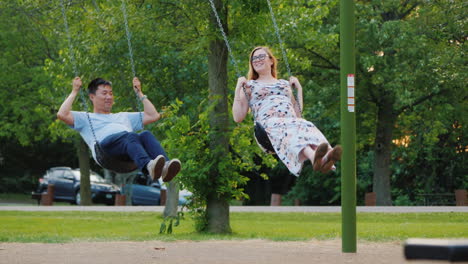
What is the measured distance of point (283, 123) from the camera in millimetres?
8375

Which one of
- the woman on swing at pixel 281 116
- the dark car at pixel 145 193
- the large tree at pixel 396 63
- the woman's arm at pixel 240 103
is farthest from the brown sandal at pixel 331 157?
the dark car at pixel 145 193

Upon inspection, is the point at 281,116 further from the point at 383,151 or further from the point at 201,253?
the point at 383,151

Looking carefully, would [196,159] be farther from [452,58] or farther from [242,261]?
[452,58]

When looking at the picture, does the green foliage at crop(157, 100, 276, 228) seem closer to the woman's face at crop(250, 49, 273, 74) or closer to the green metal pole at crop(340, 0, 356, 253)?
the green metal pole at crop(340, 0, 356, 253)

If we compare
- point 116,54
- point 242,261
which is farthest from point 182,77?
point 242,261

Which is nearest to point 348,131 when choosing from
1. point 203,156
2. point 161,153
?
point 161,153

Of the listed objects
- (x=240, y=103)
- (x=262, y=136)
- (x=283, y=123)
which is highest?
(x=240, y=103)

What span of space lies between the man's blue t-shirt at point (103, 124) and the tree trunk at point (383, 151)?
1781 cm

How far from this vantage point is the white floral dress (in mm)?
A: 8117

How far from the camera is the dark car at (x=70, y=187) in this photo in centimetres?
3212

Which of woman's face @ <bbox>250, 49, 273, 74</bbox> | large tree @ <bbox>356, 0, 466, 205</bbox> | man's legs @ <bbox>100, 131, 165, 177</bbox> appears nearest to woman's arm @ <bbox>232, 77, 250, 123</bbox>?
woman's face @ <bbox>250, 49, 273, 74</bbox>

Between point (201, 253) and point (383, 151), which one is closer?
point (201, 253)

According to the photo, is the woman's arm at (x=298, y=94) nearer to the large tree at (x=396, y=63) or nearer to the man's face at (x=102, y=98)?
the man's face at (x=102, y=98)

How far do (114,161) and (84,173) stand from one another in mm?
20398
